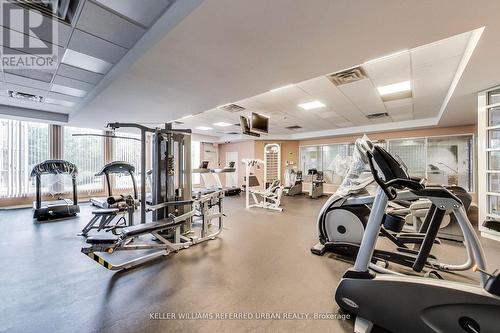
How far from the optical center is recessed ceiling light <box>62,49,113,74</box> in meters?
2.97

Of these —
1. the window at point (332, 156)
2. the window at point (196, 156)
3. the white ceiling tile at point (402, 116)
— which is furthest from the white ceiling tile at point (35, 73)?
the window at point (332, 156)

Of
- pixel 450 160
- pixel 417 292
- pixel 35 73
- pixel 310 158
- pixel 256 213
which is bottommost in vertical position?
pixel 256 213

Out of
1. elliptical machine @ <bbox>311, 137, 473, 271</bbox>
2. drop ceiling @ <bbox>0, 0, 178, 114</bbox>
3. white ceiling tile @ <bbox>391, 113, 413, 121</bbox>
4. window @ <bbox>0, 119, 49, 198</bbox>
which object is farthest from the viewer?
white ceiling tile @ <bbox>391, 113, 413, 121</bbox>

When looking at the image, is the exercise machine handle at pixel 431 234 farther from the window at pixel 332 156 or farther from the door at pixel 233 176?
the door at pixel 233 176

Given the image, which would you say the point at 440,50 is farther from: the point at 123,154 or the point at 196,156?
the point at 196,156

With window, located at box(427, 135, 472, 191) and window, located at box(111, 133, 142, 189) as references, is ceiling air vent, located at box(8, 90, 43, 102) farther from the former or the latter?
window, located at box(427, 135, 472, 191)

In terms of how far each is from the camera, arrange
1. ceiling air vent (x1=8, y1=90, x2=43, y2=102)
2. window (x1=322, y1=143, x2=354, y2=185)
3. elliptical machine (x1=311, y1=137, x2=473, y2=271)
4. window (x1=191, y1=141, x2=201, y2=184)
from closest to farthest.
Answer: elliptical machine (x1=311, y1=137, x2=473, y2=271), ceiling air vent (x1=8, y1=90, x2=43, y2=102), window (x1=322, y1=143, x2=354, y2=185), window (x1=191, y1=141, x2=201, y2=184)

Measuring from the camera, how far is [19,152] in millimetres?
6176

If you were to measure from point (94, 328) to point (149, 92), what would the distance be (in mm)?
3454

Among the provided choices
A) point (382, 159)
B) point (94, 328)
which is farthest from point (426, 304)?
point (94, 328)

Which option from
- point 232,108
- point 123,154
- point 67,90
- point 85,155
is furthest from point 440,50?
point 85,155

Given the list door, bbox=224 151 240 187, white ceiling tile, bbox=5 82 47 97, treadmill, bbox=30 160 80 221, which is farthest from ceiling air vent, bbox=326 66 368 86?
door, bbox=224 151 240 187

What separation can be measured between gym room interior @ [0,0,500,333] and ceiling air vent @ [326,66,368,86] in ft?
0.13

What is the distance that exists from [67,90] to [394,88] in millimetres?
6742
